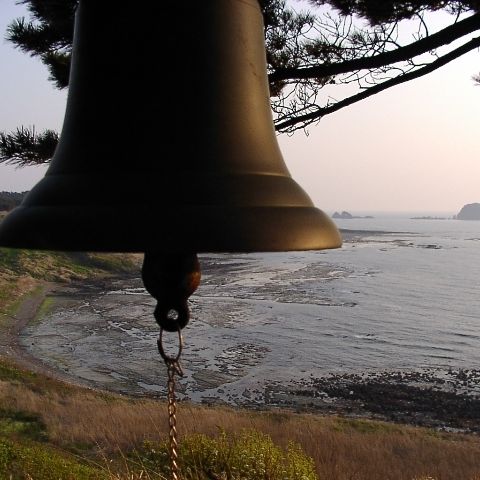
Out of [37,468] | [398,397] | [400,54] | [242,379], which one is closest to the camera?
[400,54]

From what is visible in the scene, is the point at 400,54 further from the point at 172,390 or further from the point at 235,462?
the point at 235,462

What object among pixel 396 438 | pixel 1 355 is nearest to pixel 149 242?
pixel 396 438

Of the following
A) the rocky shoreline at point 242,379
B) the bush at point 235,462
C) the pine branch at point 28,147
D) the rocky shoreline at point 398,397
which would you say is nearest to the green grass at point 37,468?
the bush at point 235,462

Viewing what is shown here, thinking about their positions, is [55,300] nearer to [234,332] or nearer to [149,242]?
[234,332]

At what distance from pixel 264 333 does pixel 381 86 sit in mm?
26159

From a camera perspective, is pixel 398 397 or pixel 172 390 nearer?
pixel 172 390

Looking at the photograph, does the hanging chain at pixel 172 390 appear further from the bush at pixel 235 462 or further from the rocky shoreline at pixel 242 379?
the rocky shoreline at pixel 242 379

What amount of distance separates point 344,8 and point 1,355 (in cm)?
2379

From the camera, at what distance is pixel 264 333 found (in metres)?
29.4

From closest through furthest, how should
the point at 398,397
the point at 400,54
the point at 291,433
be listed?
the point at 400,54
the point at 291,433
the point at 398,397

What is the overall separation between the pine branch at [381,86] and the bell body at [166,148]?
2427 mm

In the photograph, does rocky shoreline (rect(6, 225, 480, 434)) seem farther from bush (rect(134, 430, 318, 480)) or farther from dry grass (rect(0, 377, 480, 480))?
bush (rect(134, 430, 318, 480))

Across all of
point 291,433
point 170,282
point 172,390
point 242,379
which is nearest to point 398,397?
point 242,379

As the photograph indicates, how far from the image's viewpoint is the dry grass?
10078 mm
